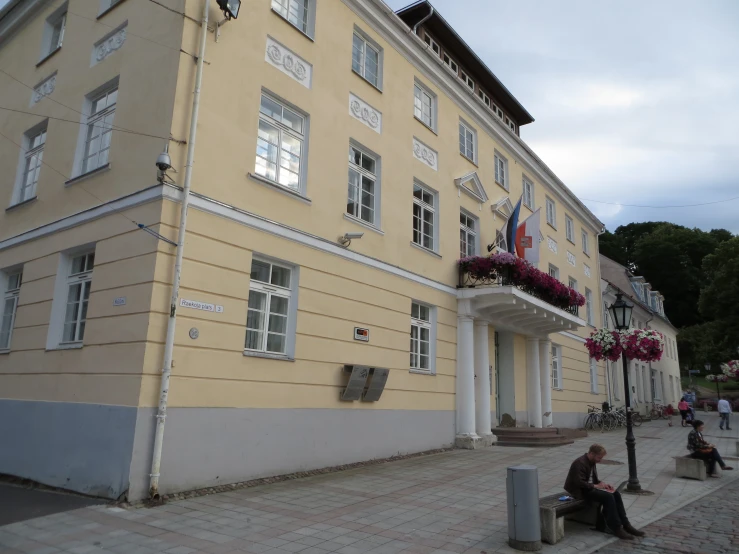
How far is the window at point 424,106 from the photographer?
1538 cm

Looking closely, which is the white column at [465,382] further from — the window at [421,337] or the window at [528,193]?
the window at [528,193]

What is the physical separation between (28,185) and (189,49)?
5.64m

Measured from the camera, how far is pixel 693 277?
186 feet

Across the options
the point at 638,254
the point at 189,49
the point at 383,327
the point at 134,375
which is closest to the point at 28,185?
the point at 189,49

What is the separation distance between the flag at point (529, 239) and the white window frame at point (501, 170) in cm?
194

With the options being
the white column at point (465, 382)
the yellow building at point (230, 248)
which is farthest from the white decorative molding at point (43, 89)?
the white column at point (465, 382)

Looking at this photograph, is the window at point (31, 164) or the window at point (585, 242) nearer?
the window at point (31, 164)

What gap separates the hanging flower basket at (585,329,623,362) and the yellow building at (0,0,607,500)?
7.53 feet

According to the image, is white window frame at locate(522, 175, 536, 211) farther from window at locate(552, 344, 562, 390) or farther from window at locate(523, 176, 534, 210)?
window at locate(552, 344, 562, 390)

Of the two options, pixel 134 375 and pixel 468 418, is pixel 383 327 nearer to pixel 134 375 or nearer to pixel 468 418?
pixel 468 418

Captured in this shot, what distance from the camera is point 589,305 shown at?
27406 millimetres

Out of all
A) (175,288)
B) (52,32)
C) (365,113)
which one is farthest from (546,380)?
(52,32)

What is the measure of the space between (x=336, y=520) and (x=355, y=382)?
14.2 feet

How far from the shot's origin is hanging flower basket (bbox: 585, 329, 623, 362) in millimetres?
13492
